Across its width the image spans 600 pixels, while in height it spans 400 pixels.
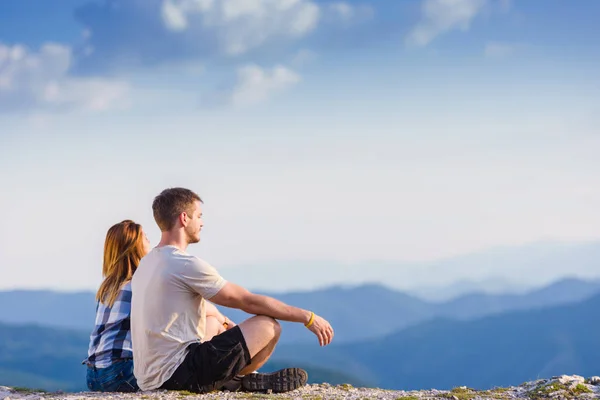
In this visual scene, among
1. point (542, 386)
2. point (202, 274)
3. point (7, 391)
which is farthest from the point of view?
point (7, 391)

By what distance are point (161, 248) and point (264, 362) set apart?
7.18ft

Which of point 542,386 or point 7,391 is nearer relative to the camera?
point 542,386

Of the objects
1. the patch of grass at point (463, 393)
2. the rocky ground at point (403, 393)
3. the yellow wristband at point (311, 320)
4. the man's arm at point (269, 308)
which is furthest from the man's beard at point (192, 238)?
the patch of grass at point (463, 393)

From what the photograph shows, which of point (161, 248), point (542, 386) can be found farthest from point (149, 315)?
point (542, 386)

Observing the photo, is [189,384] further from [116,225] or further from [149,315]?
[116,225]

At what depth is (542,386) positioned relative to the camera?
1067 centimetres

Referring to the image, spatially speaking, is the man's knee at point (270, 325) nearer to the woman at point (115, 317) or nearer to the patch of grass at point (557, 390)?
the woman at point (115, 317)

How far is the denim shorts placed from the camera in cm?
988

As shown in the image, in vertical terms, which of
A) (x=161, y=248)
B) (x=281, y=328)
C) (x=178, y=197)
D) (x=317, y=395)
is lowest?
(x=317, y=395)

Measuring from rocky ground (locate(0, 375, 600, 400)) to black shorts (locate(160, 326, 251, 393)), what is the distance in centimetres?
16

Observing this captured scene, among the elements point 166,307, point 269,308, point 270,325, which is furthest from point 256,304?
point 166,307

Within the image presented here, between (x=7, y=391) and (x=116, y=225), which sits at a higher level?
(x=116, y=225)

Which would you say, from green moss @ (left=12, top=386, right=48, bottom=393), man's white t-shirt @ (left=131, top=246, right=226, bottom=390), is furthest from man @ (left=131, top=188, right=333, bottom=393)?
green moss @ (left=12, top=386, right=48, bottom=393)

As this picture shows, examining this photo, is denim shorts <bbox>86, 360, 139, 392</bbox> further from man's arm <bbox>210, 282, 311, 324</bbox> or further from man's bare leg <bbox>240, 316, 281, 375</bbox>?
man's arm <bbox>210, 282, 311, 324</bbox>
